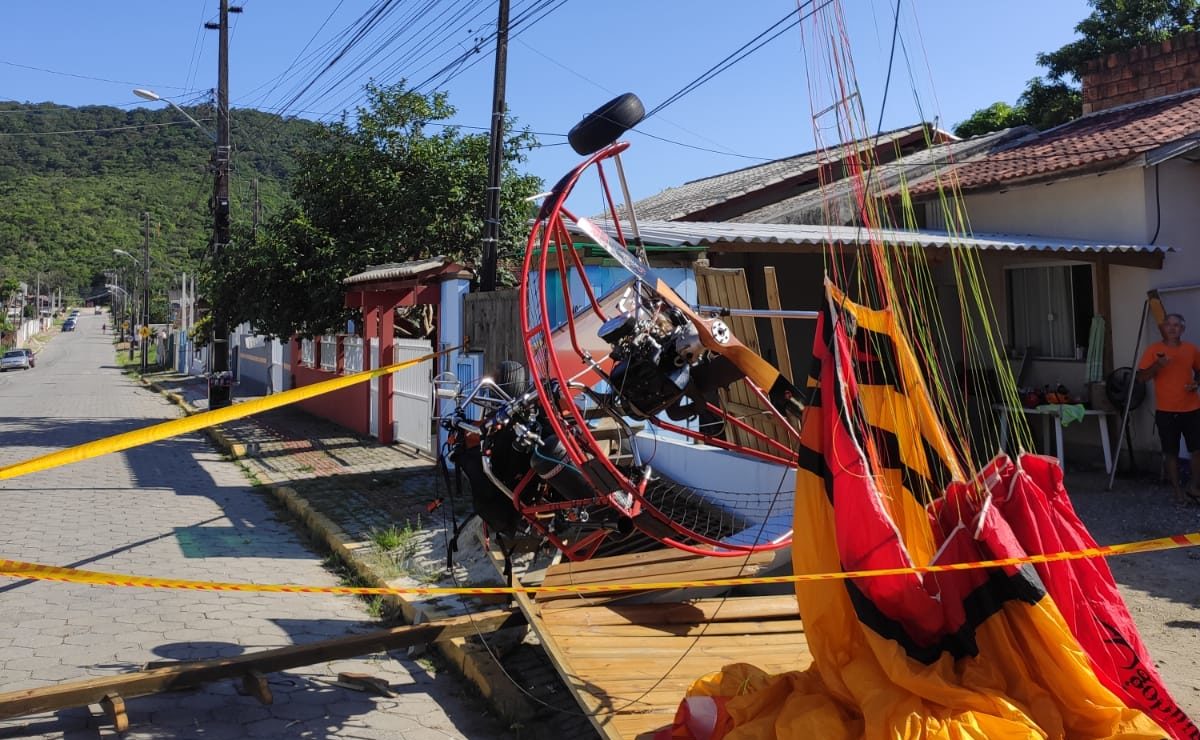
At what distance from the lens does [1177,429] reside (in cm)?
781

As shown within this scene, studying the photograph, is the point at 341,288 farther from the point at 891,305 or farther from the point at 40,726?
the point at 891,305

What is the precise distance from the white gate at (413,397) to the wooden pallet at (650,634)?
20.2 ft

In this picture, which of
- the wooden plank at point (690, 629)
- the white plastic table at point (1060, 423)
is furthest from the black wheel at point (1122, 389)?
the wooden plank at point (690, 629)

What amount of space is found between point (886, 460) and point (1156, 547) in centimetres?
87

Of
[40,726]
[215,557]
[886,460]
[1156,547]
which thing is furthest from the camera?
[215,557]

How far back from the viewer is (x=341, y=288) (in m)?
14.4

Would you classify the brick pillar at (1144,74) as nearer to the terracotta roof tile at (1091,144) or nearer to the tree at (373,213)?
the terracotta roof tile at (1091,144)

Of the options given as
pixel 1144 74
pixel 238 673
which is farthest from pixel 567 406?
pixel 1144 74

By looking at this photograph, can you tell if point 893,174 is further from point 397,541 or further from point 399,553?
point 399,553

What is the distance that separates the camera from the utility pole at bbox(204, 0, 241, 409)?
16.4m

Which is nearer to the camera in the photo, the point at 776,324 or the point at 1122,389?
the point at 776,324

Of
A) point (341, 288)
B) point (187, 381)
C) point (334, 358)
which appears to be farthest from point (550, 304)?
point (187, 381)

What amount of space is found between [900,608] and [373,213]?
Result: 1289 centimetres

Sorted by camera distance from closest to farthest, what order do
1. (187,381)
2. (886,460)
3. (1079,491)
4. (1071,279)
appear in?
(886,460), (1079,491), (1071,279), (187,381)
